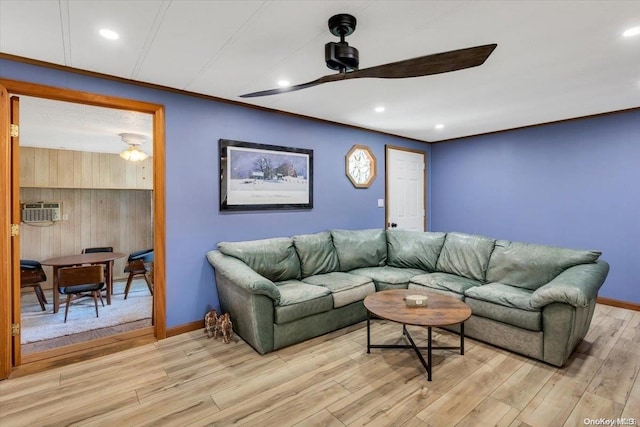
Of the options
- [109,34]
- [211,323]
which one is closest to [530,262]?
[211,323]

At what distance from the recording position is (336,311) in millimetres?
3141

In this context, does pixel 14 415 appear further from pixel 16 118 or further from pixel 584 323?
pixel 584 323

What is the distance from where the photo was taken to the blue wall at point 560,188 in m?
3.77

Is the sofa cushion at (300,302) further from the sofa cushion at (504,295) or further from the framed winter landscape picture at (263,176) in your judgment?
the sofa cushion at (504,295)

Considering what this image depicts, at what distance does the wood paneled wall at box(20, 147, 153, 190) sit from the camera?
201 inches

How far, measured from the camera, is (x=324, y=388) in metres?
2.23

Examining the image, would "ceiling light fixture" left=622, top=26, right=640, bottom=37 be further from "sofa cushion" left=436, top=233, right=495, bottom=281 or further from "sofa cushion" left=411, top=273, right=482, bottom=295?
"sofa cushion" left=411, top=273, right=482, bottom=295

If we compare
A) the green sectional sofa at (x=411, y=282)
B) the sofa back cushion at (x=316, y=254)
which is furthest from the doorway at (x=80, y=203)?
the sofa back cushion at (x=316, y=254)

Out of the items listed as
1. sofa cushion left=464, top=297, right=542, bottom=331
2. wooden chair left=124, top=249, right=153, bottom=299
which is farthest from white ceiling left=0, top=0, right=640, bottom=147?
wooden chair left=124, top=249, right=153, bottom=299

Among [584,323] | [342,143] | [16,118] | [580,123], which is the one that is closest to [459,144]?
[580,123]

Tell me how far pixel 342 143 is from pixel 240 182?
65.9 inches

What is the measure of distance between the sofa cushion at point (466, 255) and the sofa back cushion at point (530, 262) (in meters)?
0.09

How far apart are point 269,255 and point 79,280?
2.31 m

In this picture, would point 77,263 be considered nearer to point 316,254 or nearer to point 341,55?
point 316,254
